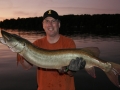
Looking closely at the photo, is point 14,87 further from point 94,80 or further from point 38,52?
point 38,52

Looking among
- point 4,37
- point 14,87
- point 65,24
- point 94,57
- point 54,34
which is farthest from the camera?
point 65,24

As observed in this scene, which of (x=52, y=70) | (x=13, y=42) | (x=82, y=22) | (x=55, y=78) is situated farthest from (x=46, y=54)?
(x=82, y=22)

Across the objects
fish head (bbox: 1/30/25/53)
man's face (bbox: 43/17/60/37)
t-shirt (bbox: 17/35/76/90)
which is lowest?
t-shirt (bbox: 17/35/76/90)

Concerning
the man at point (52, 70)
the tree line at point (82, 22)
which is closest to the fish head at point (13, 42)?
the man at point (52, 70)

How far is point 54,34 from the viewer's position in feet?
12.8

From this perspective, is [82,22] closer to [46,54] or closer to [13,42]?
[46,54]

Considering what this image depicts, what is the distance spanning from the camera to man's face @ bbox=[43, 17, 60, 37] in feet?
12.9

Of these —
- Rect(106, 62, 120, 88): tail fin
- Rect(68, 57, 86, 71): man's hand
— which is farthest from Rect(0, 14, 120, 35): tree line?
Rect(68, 57, 86, 71): man's hand

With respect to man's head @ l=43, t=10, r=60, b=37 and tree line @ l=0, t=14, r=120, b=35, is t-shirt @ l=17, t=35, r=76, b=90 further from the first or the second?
tree line @ l=0, t=14, r=120, b=35

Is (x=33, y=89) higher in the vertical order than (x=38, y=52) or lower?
lower

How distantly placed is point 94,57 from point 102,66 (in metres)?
0.27

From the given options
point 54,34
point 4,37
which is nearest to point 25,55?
point 4,37

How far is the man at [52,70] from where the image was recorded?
357 cm

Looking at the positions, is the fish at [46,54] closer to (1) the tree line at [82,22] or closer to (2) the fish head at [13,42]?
(2) the fish head at [13,42]
